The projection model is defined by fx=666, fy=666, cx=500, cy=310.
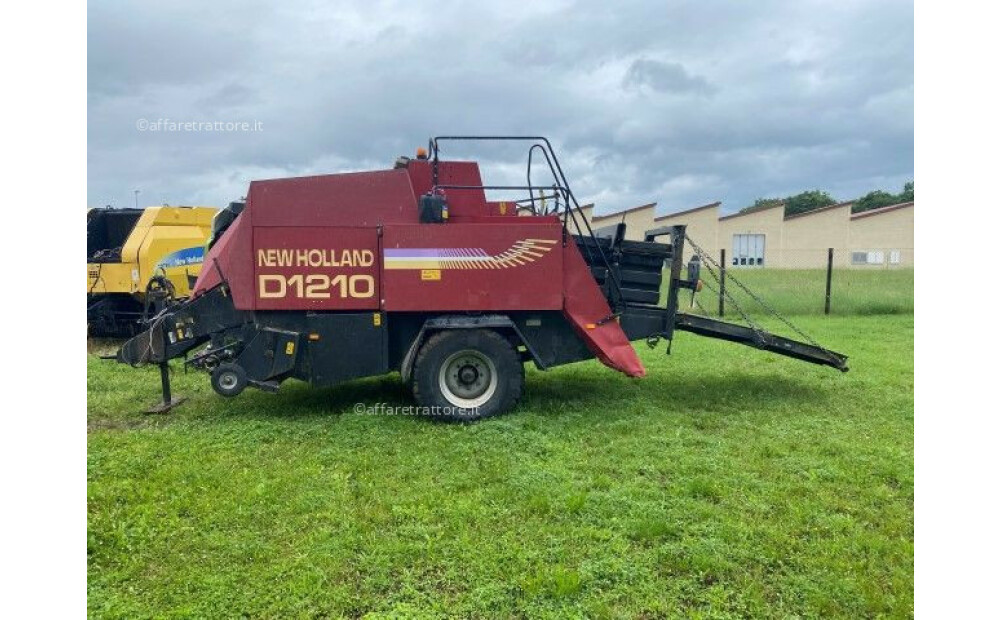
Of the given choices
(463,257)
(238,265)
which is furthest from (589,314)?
(238,265)

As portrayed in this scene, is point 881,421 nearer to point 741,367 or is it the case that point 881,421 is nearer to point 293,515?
point 741,367

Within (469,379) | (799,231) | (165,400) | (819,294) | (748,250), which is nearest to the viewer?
(469,379)

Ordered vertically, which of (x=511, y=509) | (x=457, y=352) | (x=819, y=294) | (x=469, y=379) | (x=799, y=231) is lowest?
(x=511, y=509)

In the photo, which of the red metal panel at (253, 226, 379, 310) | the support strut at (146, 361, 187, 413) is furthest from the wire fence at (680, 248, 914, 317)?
the support strut at (146, 361, 187, 413)

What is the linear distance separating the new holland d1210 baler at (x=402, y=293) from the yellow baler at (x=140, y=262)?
4.97m

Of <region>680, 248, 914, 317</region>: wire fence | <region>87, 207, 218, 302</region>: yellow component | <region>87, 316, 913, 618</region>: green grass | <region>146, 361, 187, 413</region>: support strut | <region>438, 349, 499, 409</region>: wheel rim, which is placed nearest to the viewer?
<region>87, 316, 913, 618</region>: green grass

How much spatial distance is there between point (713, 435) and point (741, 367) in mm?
3291

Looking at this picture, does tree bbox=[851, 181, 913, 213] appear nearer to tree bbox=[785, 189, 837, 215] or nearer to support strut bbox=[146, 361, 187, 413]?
tree bbox=[785, 189, 837, 215]

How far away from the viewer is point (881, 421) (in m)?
6.08

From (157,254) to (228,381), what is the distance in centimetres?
593

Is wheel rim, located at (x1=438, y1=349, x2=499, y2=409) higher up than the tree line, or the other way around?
the tree line

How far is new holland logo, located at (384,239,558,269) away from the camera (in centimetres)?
595

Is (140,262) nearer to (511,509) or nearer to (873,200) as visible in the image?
(511,509)

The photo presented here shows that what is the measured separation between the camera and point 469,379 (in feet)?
20.3
